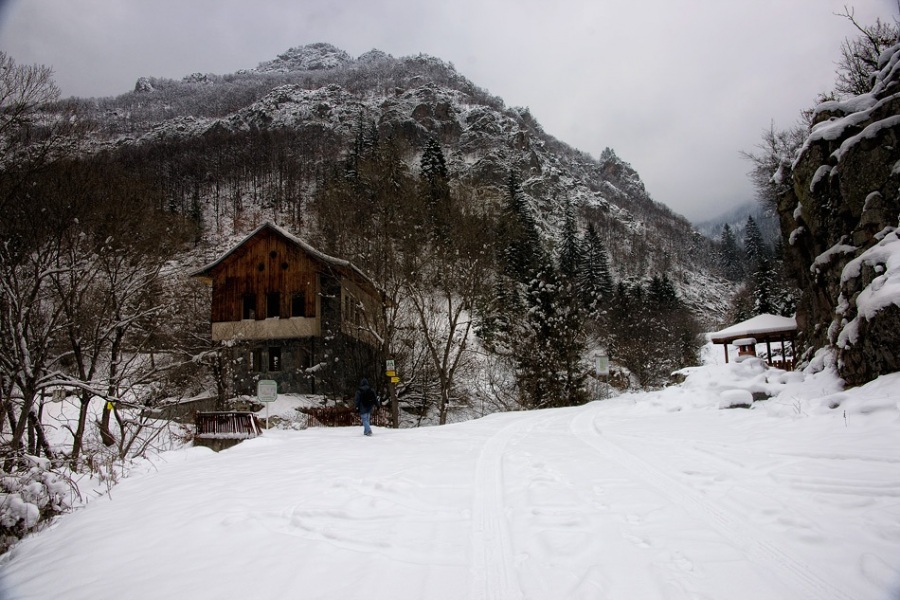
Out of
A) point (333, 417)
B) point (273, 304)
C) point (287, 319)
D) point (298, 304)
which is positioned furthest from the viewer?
point (273, 304)

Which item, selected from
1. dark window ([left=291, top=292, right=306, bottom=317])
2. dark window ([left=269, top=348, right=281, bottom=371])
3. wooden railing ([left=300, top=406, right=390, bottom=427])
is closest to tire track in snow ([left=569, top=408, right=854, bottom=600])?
wooden railing ([left=300, top=406, right=390, bottom=427])

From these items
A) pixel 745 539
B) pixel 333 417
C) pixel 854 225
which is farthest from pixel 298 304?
pixel 745 539

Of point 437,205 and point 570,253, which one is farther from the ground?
point 570,253

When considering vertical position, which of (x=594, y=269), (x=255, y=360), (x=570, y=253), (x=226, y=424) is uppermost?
(x=570, y=253)

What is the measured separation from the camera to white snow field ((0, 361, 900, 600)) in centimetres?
357

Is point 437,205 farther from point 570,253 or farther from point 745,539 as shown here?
point 570,253

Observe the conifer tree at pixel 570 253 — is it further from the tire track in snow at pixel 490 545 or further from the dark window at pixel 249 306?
the tire track in snow at pixel 490 545

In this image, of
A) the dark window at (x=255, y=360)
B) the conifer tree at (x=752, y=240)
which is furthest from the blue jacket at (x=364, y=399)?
the conifer tree at (x=752, y=240)

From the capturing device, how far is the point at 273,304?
92.1 feet

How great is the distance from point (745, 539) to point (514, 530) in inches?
78.2

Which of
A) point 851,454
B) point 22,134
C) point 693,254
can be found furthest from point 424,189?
point 693,254

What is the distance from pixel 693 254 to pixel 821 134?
131 meters

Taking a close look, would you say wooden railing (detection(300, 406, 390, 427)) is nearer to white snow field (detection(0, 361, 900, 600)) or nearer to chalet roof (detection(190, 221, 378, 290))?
chalet roof (detection(190, 221, 378, 290))

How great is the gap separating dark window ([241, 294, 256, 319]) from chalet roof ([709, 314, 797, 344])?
25459mm
